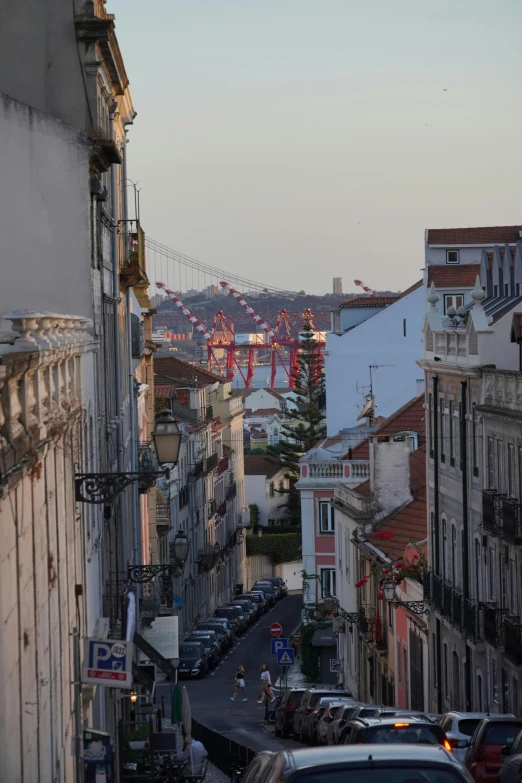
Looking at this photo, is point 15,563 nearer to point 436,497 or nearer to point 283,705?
point 283,705

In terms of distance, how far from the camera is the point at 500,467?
3127 centimetres

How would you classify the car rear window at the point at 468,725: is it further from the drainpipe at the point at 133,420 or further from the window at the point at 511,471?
the drainpipe at the point at 133,420

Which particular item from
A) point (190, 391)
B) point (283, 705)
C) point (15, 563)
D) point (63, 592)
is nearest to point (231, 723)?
point (283, 705)

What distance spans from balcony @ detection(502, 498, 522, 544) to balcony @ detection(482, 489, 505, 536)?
44 centimetres

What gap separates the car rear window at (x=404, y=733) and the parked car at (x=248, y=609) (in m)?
55.7

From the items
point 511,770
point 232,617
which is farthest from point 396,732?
point 232,617

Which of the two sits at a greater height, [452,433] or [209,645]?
[452,433]

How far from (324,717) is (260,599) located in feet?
172

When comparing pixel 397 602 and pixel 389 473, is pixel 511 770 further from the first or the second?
pixel 389 473

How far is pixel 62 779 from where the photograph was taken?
1380cm

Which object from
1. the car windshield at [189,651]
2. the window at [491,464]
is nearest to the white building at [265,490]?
the car windshield at [189,651]

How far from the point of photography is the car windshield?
182 feet

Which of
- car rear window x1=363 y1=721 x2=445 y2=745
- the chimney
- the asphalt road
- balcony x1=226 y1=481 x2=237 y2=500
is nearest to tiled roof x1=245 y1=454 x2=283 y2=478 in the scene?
balcony x1=226 y1=481 x2=237 y2=500

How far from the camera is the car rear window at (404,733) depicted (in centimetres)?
1652
